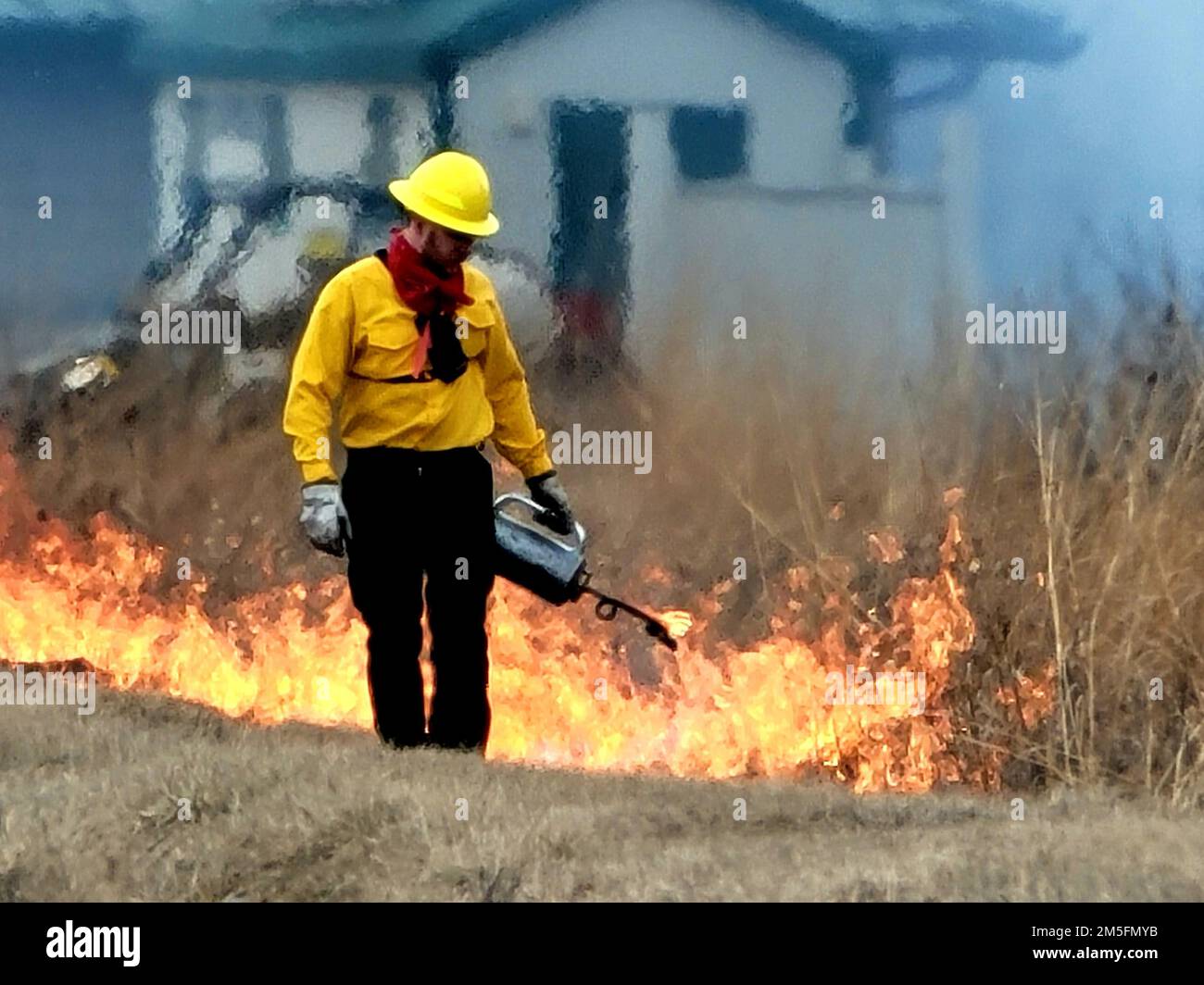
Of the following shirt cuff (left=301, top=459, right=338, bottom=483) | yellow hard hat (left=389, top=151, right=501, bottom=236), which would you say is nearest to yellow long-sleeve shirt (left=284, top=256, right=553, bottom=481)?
shirt cuff (left=301, top=459, right=338, bottom=483)

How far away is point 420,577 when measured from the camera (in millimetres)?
4723

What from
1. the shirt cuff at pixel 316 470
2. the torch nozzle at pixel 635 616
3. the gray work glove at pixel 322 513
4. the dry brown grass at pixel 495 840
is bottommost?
the dry brown grass at pixel 495 840

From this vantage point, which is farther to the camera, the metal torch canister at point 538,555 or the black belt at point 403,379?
the metal torch canister at point 538,555

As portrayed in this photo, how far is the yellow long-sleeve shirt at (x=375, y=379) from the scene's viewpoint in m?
4.52

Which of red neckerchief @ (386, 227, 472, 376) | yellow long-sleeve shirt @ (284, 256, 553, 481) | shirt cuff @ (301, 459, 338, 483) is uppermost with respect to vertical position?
red neckerchief @ (386, 227, 472, 376)

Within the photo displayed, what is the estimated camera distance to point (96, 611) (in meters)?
5.48

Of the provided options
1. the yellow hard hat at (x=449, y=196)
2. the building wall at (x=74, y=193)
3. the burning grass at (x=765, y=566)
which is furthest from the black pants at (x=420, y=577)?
the building wall at (x=74, y=193)

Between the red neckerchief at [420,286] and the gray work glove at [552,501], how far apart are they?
0.58 m

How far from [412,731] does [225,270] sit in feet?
5.35

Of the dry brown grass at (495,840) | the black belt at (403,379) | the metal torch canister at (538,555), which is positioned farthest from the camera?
the metal torch canister at (538,555)

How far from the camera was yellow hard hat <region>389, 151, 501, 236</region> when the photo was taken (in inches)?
177

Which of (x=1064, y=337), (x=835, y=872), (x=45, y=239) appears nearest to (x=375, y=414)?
(x=45, y=239)

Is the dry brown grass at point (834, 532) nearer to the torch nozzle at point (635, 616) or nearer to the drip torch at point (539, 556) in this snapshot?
the torch nozzle at point (635, 616)

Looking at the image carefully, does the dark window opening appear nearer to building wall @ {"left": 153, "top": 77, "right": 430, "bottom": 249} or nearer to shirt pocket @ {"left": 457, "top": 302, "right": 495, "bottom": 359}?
building wall @ {"left": 153, "top": 77, "right": 430, "bottom": 249}
